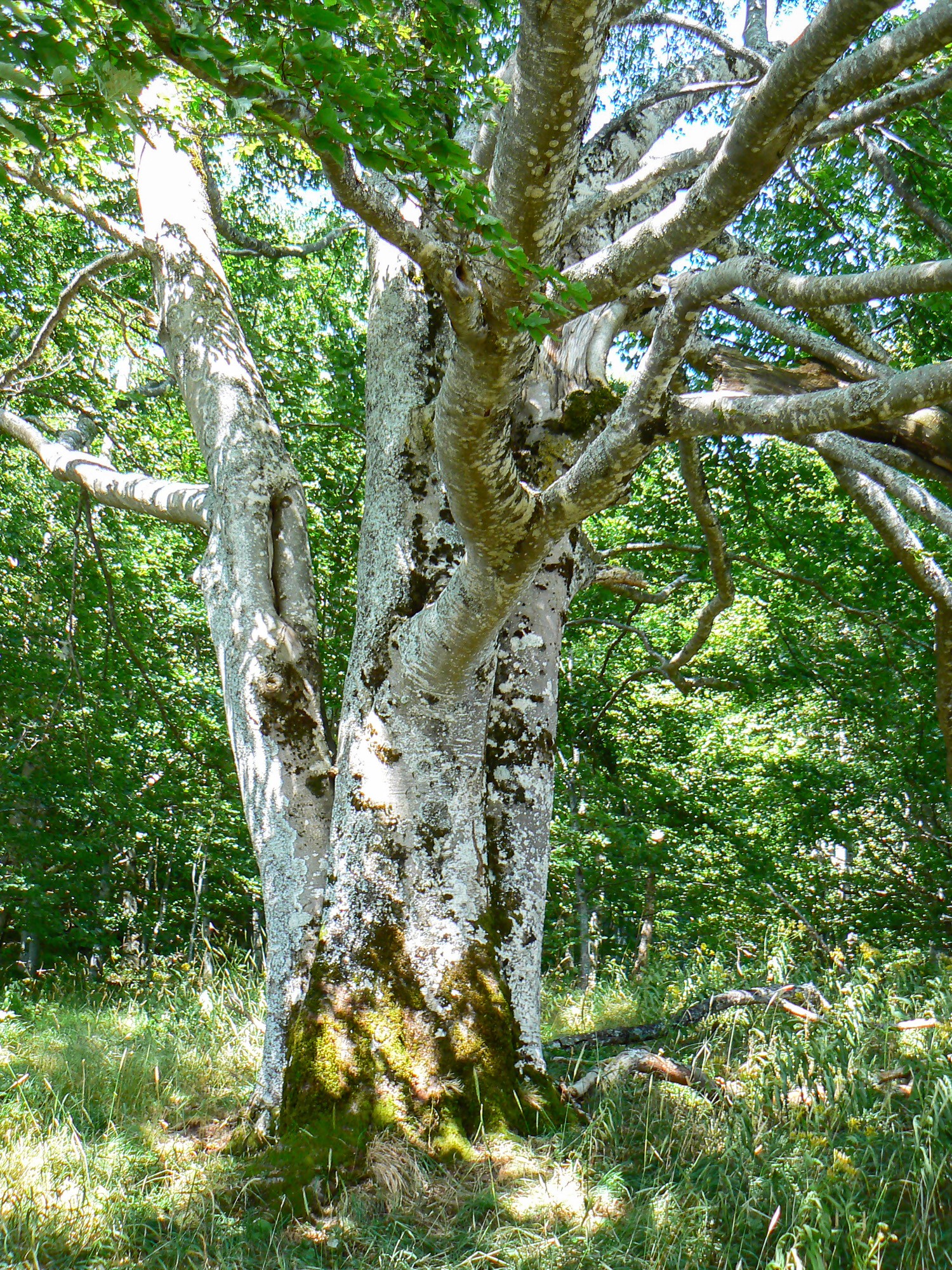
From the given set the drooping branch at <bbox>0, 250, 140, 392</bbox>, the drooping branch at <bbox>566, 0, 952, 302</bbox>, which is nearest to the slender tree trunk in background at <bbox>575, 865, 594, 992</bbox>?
the drooping branch at <bbox>0, 250, 140, 392</bbox>

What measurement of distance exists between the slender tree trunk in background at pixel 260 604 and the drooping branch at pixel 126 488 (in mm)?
209

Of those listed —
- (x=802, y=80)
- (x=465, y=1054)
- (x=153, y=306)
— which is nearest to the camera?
(x=802, y=80)

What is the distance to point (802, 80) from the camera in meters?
2.05

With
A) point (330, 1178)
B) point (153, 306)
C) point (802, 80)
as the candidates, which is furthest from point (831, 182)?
point (330, 1178)

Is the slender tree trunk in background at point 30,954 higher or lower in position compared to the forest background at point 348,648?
lower

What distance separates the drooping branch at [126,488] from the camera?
15.2 ft

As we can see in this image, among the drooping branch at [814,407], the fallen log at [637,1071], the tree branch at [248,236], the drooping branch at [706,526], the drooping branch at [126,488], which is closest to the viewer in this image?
the drooping branch at [814,407]

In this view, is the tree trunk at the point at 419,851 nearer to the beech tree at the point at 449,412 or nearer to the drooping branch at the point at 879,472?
the beech tree at the point at 449,412

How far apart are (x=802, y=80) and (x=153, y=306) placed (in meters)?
8.56

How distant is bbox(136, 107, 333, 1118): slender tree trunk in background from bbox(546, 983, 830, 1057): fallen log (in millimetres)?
1493

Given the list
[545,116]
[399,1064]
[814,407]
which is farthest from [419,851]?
[545,116]

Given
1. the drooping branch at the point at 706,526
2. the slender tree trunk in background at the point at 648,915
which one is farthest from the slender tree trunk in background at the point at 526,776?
the slender tree trunk in background at the point at 648,915

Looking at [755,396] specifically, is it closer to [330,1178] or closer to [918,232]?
[330,1178]

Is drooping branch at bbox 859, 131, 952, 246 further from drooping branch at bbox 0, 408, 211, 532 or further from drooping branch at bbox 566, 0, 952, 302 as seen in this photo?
drooping branch at bbox 0, 408, 211, 532
